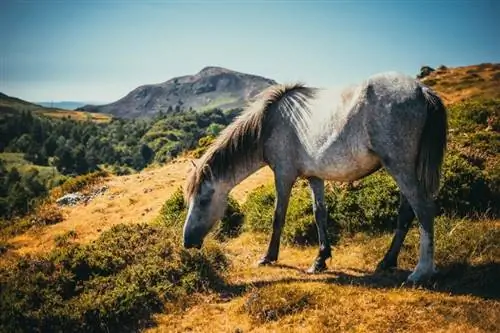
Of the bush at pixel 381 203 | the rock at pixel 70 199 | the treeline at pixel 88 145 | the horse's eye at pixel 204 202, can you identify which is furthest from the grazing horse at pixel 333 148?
the treeline at pixel 88 145

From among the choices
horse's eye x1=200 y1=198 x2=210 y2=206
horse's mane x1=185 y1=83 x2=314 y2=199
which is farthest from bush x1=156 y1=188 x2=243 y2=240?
horse's mane x1=185 y1=83 x2=314 y2=199

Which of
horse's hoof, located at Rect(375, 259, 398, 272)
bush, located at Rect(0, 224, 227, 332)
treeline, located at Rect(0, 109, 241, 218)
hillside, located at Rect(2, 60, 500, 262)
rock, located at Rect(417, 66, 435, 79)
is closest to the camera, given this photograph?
bush, located at Rect(0, 224, 227, 332)

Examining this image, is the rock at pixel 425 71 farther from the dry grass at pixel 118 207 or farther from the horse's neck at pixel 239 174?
the horse's neck at pixel 239 174

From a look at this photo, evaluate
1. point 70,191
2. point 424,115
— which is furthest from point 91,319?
point 70,191

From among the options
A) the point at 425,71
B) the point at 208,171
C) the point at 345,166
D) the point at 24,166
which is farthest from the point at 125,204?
the point at 24,166

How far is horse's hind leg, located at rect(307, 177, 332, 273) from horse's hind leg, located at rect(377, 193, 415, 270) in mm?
1033

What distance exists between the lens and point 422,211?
21.0 feet

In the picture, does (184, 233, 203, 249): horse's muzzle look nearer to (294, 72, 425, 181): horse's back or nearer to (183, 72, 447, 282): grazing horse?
(183, 72, 447, 282): grazing horse

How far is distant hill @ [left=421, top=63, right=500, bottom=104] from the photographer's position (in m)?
36.3

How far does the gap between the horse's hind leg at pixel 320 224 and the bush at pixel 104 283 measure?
1892mm

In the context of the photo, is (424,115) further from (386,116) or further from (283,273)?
(283,273)

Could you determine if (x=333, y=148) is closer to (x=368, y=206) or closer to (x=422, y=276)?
(x=422, y=276)

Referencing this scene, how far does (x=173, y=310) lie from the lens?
6.67 metres

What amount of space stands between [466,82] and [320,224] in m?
41.6
